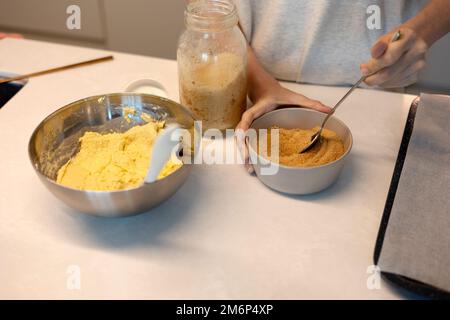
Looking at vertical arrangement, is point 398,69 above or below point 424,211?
above

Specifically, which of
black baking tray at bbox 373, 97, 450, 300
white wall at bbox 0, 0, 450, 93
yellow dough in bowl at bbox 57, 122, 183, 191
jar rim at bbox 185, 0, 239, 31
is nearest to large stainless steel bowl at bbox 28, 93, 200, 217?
yellow dough in bowl at bbox 57, 122, 183, 191

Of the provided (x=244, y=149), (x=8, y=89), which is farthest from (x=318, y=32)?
(x=8, y=89)

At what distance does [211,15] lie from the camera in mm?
651

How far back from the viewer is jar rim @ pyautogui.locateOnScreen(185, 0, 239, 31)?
2.05 ft

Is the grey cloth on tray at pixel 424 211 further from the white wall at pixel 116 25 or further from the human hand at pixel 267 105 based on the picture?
the white wall at pixel 116 25

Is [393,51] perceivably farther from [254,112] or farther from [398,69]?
[254,112]

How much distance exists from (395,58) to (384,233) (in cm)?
25

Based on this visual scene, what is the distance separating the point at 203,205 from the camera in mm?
574

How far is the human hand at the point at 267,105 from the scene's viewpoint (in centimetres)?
62

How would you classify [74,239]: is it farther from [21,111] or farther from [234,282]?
[21,111]

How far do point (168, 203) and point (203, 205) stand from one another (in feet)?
0.16

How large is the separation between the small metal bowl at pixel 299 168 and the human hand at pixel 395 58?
9cm

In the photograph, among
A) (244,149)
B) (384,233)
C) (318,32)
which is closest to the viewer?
(384,233)
